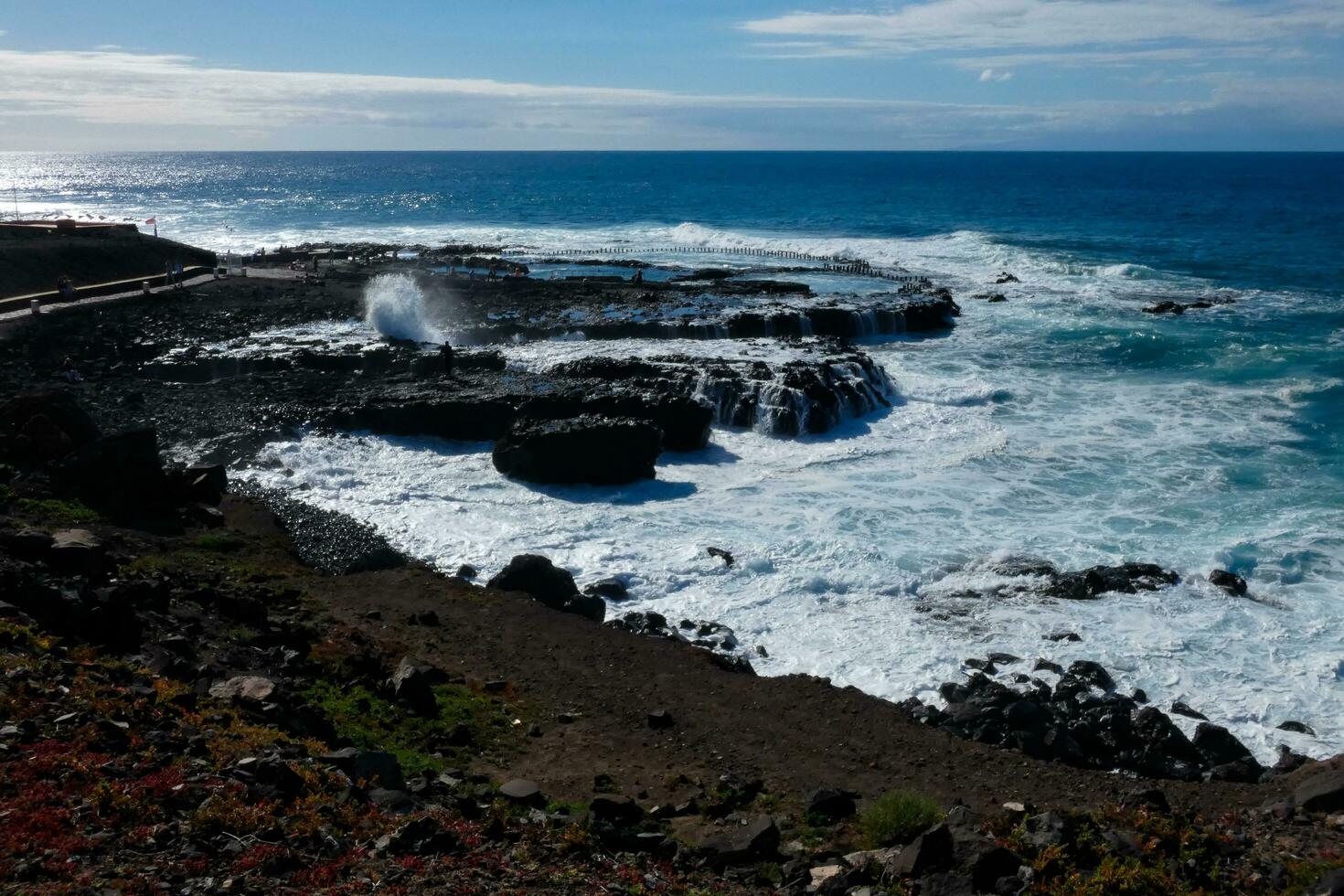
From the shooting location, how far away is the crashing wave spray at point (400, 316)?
127 ft

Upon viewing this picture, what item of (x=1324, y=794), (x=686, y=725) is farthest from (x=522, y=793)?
(x=1324, y=794)

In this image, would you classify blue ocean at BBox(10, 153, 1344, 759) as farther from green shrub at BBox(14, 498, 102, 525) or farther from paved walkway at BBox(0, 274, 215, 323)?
paved walkway at BBox(0, 274, 215, 323)

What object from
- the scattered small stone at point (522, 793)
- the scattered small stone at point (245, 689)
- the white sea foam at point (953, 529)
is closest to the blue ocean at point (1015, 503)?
the white sea foam at point (953, 529)

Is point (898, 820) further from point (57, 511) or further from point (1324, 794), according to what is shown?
point (57, 511)

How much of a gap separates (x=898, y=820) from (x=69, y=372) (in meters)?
28.7

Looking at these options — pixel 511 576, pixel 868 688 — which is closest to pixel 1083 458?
pixel 868 688

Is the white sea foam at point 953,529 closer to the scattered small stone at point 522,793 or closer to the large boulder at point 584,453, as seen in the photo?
the large boulder at point 584,453

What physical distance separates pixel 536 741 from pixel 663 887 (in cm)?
443

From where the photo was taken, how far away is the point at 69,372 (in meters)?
30.3

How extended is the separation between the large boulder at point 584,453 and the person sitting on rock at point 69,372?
1403 cm

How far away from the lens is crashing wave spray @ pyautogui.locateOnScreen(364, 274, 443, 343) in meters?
38.6

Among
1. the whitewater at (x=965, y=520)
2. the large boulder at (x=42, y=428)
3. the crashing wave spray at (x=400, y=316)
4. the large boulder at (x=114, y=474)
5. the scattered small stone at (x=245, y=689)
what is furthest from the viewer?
the crashing wave spray at (x=400, y=316)

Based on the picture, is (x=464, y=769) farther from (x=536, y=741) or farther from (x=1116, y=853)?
(x=1116, y=853)

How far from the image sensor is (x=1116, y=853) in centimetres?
948
